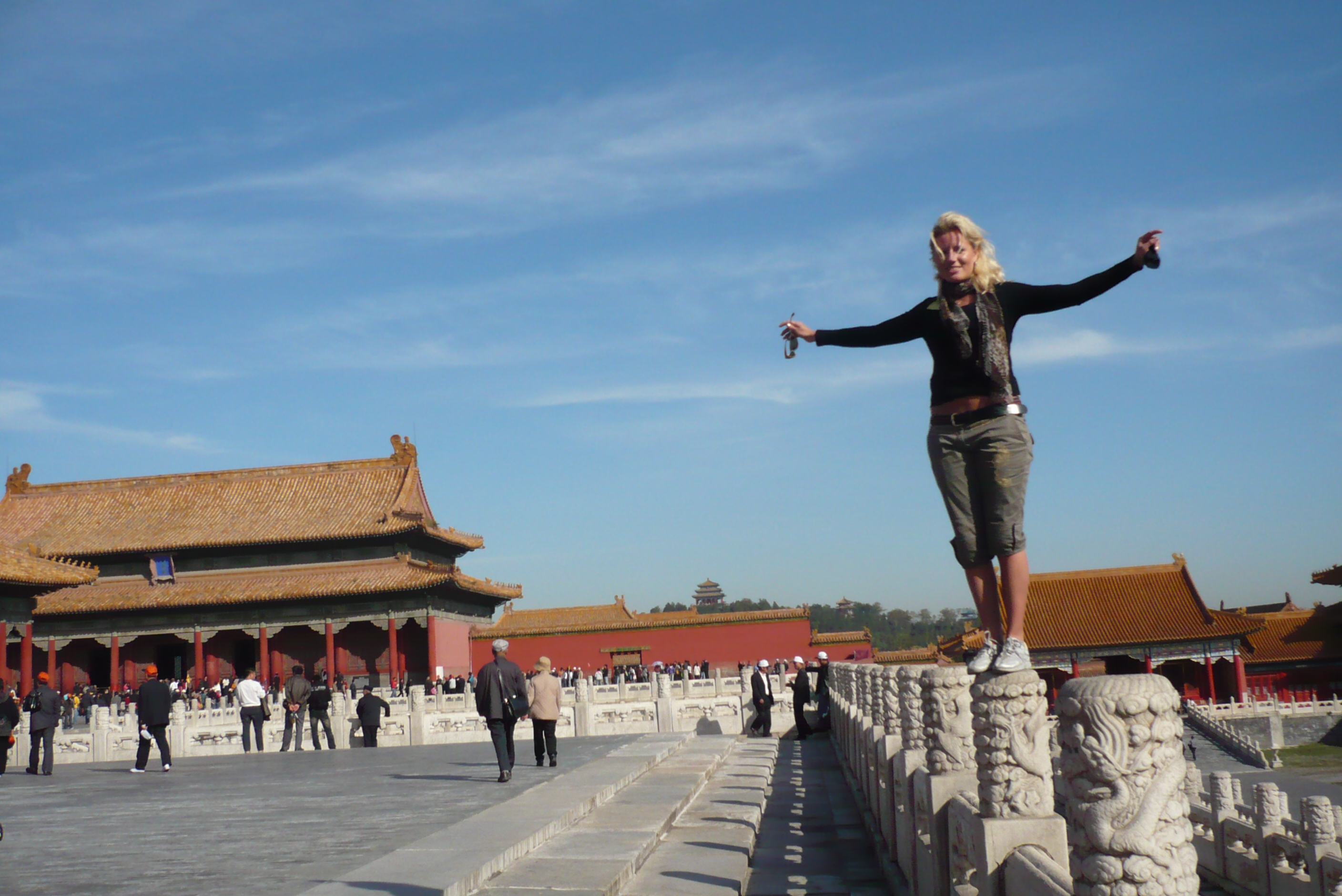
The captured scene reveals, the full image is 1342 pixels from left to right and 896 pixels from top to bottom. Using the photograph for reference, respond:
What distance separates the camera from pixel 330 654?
32.3m

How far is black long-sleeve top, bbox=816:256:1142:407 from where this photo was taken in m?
3.17

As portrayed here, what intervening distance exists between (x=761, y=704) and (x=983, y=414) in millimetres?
13335

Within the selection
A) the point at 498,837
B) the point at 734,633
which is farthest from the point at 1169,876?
the point at 734,633

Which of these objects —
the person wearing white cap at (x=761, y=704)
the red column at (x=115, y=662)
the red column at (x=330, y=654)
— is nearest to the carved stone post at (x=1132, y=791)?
the person wearing white cap at (x=761, y=704)

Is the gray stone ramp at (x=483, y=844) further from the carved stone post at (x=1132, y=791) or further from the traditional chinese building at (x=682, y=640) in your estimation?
the traditional chinese building at (x=682, y=640)

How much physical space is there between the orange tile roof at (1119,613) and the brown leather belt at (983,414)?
2977cm

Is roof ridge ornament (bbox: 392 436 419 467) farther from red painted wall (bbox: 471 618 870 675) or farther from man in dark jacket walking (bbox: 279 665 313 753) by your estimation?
man in dark jacket walking (bbox: 279 665 313 753)

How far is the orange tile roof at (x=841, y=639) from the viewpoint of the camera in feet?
112

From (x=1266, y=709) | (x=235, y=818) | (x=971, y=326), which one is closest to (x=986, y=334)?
(x=971, y=326)

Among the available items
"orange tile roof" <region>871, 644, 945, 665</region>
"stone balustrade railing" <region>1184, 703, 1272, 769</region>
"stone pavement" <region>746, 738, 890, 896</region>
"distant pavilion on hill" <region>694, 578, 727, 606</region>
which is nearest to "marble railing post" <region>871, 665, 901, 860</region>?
"stone pavement" <region>746, 738, 890, 896</region>

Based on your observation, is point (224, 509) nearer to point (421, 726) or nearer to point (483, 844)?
point (421, 726)

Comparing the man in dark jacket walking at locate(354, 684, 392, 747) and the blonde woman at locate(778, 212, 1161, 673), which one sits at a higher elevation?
the blonde woman at locate(778, 212, 1161, 673)

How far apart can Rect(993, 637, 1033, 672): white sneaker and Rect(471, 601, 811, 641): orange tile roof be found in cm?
3077

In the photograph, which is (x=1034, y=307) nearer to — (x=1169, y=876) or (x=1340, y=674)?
(x=1169, y=876)
